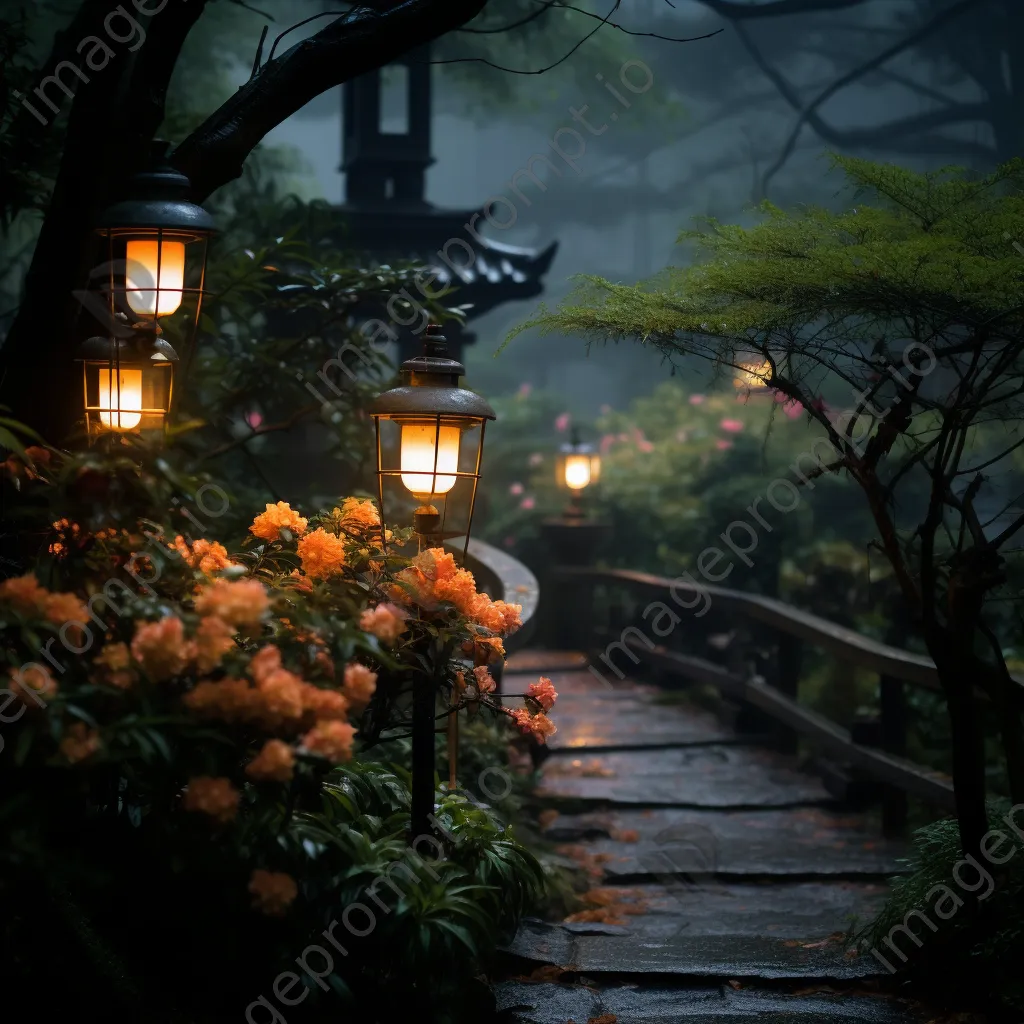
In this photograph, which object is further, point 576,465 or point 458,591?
point 576,465

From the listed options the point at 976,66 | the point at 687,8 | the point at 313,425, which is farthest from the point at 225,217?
the point at 687,8

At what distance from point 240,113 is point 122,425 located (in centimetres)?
114

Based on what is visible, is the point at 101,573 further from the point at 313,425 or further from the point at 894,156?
the point at 894,156

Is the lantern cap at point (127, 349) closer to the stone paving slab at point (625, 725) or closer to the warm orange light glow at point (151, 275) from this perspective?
the warm orange light glow at point (151, 275)

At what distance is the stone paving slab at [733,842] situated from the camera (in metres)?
5.73

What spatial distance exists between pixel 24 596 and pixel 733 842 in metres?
4.42

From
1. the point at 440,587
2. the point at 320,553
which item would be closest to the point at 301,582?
the point at 320,553

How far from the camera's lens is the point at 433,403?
11.9 feet

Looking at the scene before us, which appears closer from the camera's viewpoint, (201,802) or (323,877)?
(201,802)

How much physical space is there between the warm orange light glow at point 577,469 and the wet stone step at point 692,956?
25.7ft

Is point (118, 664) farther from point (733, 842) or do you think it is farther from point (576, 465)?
point (576, 465)

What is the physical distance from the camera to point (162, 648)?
8.69 feet

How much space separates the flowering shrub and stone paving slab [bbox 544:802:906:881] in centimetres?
263

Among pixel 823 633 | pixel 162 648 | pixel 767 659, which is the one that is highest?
pixel 162 648
